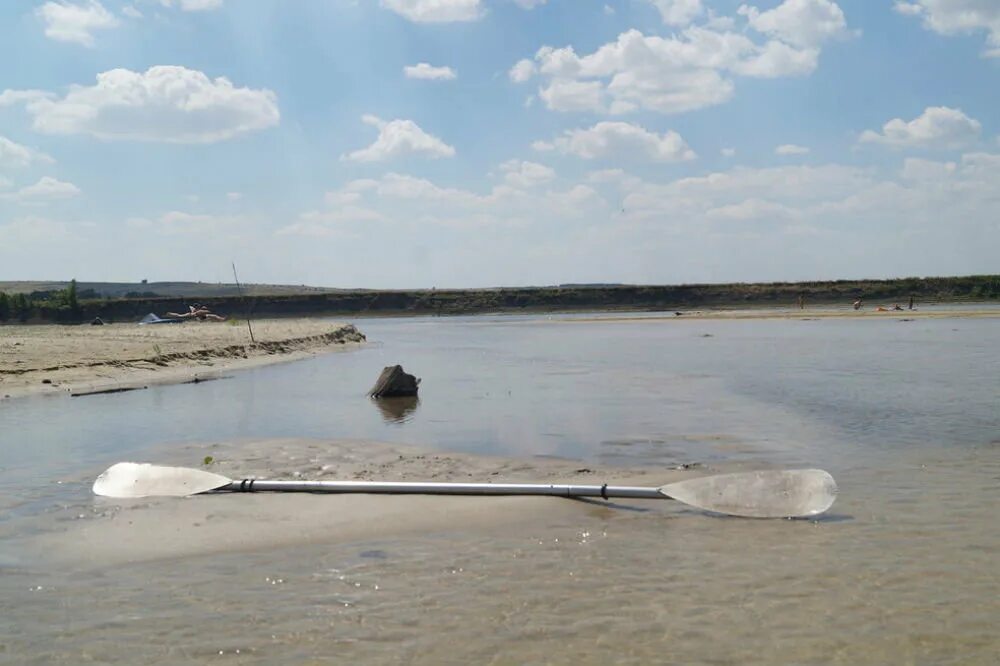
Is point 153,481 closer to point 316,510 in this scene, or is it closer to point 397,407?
point 316,510

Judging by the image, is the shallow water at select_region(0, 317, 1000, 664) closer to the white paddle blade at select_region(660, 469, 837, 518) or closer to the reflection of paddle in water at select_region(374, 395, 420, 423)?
the white paddle blade at select_region(660, 469, 837, 518)

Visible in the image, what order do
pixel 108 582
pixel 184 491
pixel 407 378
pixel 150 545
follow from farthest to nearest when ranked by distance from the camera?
pixel 407 378
pixel 184 491
pixel 150 545
pixel 108 582

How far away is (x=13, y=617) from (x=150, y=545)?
174 centimetres

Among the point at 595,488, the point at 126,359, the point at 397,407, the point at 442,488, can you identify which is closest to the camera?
the point at 595,488

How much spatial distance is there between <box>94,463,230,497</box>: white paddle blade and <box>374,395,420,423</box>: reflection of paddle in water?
5.64 m

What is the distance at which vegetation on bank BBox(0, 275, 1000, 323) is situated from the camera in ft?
291

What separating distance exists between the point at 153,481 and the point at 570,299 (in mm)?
94193

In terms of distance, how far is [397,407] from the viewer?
1762 cm

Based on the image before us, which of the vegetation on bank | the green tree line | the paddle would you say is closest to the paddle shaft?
the paddle

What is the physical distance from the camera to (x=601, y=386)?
20.7 metres

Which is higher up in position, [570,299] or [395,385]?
[570,299]

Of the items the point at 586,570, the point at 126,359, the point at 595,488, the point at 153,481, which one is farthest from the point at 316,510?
the point at 126,359

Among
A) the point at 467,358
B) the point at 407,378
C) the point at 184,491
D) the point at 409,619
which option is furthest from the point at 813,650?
the point at 467,358

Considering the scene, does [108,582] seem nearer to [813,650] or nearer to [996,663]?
[813,650]
